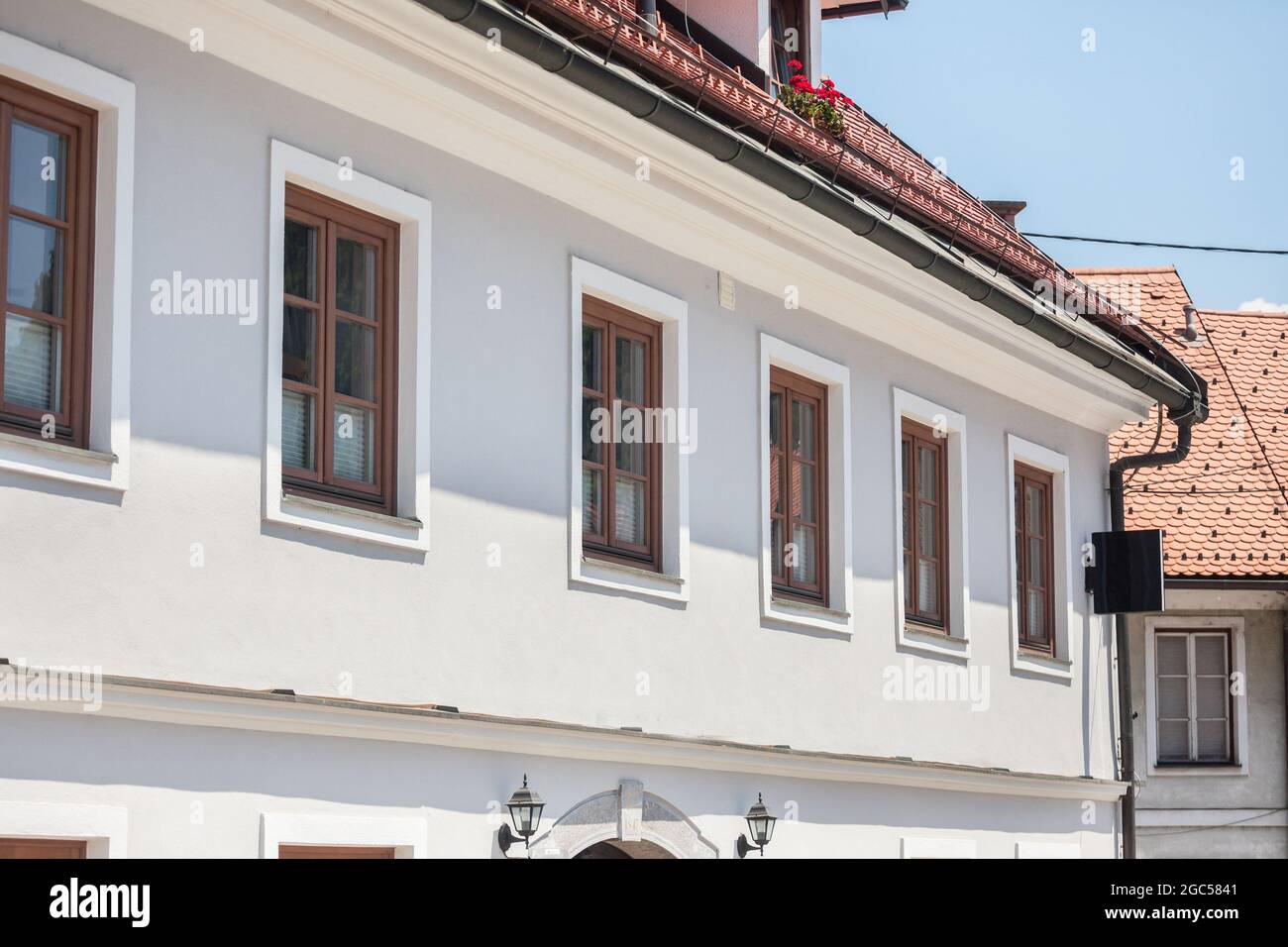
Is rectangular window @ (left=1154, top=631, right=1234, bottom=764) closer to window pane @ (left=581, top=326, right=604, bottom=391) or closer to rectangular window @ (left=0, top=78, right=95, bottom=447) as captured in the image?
window pane @ (left=581, top=326, right=604, bottom=391)

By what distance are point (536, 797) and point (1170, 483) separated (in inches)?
522

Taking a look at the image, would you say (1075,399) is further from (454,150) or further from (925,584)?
(454,150)

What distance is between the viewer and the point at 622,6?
13078mm

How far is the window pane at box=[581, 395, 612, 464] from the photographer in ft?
37.9

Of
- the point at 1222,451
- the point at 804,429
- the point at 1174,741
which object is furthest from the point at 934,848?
the point at 1222,451

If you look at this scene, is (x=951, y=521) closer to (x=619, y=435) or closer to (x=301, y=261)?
(x=619, y=435)

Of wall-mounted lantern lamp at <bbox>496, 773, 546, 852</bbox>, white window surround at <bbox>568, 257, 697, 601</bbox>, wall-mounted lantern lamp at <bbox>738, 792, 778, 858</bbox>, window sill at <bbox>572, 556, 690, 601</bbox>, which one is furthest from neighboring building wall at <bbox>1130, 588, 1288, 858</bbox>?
wall-mounted lantern lamp at <bbox>496, 773, 546, 852</bbox>

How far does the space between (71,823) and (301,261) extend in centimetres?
300

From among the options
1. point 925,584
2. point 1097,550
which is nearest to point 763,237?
point 925,584

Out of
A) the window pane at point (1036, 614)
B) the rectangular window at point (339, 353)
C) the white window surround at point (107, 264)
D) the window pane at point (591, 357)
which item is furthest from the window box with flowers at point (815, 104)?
the white window surround at point (107, 264)

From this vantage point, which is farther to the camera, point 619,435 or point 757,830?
point 757,830

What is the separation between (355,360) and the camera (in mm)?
9984

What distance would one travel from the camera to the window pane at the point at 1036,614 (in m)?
17.0

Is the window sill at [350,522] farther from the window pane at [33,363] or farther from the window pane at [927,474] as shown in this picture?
the window pane at [927,474]
